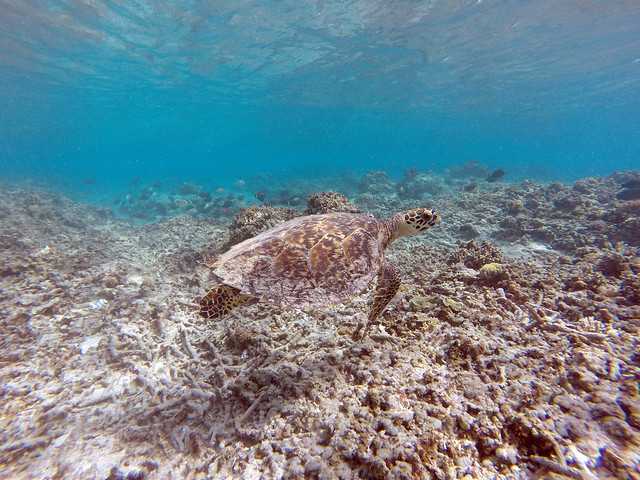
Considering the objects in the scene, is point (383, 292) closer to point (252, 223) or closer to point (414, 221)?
point (414, 221)

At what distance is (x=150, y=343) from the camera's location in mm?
4250

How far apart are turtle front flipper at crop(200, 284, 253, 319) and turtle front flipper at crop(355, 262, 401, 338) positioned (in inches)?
61.3

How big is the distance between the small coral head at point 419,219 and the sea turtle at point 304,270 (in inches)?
38.6

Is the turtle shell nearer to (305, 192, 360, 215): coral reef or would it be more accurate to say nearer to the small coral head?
the small coral head

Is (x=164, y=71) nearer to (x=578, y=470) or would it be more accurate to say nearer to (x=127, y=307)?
(x=127, y=307)

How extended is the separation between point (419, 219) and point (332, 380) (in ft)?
9.40

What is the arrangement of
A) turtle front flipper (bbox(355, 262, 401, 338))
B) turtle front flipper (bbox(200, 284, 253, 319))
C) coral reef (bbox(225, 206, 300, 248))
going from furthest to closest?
coral reef (bbox(225, 206, 300, 248)) < turtle front flipper (bbox(355, 262, 401, 338)) < turtle front flipper (bbox(200, 284, 253, 319))

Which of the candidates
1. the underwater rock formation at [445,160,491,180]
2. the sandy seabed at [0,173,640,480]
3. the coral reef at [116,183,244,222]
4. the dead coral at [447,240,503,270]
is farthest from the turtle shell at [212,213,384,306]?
the underwater rock formation at [445,160,491,180]

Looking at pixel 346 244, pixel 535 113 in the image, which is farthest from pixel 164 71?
pixel 535 113

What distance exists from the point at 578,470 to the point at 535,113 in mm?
76436

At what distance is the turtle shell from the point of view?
10.7 ft

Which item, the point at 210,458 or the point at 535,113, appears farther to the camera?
the point at 535,113

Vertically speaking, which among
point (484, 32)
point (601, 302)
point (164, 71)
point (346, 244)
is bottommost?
point (601, 302)

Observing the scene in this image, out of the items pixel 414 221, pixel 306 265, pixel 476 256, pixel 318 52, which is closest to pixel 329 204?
pixel 414 221
